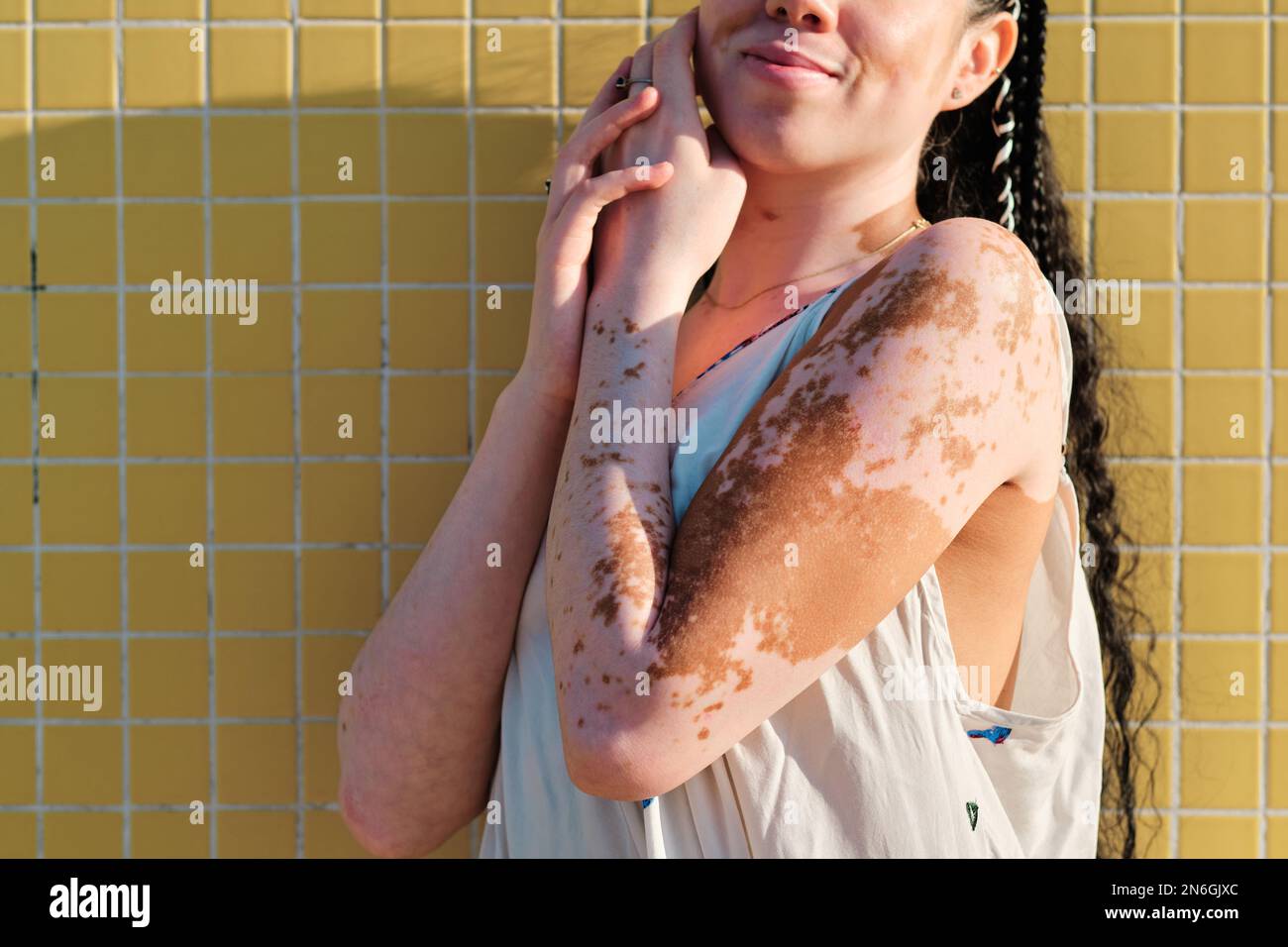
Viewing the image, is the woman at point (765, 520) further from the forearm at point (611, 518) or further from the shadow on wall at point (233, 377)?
the shadow on wall at point (233, 377)

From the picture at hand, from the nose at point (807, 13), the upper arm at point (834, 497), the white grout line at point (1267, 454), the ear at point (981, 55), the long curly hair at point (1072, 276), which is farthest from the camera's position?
the white grout line at point (1267, 454)

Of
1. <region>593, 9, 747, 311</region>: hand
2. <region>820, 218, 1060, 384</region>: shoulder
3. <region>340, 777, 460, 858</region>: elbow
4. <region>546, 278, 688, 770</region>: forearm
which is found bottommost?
<region>340, 777, 460, 858</region>: elbow

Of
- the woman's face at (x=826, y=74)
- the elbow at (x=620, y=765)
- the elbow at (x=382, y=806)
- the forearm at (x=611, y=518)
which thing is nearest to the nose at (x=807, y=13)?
the woman's face at (x=826, y=74)

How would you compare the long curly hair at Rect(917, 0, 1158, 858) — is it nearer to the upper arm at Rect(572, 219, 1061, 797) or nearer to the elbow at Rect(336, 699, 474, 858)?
the upper arm at Rect(572, 219, 1061, 797)

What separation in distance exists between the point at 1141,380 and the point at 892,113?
1.83ft

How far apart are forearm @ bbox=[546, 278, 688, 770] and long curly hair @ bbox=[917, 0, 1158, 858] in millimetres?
461

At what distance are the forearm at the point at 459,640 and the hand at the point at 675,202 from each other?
5.6 inches

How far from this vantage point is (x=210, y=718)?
4.37 ft

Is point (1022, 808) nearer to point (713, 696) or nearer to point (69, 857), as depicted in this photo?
point (713, 696)

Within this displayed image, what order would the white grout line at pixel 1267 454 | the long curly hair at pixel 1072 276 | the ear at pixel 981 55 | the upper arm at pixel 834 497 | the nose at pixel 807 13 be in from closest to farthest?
the upper arm at pixel 834 497 < the nose at pixel 807 13 < the ear at pixel 981 55 < the long curly hair at pixel 1072 276 < the white grout line at pixel 1267 454

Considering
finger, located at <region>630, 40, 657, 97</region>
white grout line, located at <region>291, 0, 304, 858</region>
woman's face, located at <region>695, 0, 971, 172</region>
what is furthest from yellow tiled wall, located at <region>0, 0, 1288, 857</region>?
woman's face, located at <region>695, 0, 971, 172</region>

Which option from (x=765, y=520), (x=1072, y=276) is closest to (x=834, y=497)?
(x=765, y=520)

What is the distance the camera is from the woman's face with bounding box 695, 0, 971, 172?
90 cm

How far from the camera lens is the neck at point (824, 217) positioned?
99 centimetres
